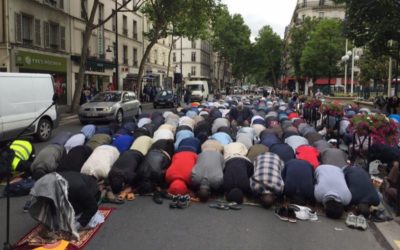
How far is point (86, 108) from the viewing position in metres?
20.2

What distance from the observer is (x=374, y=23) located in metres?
18.0

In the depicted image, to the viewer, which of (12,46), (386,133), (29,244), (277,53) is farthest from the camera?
(277,53)

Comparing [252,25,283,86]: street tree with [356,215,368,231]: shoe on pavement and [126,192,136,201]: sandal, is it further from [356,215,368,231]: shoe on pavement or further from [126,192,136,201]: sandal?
[356,215,368,231]: shoe on pavement

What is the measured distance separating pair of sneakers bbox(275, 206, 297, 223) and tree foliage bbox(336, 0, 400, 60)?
12698mm

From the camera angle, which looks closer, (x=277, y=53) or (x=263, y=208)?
(x=263, y=208)

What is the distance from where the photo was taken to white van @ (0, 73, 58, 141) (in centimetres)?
1188

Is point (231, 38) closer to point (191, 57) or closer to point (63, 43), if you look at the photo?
point (191, 57)

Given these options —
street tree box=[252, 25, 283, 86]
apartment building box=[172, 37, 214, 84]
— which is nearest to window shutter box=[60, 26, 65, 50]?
apartment building box=[172, 37, 214, 84]

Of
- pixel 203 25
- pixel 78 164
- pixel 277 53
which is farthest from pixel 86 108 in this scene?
pixel 277 53

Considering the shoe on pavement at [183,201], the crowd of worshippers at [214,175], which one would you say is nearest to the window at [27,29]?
the crowd of worshippers at [214,175]

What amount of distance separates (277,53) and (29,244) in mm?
100860

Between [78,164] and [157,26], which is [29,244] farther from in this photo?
[157,26]

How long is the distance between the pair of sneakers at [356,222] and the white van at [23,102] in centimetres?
942

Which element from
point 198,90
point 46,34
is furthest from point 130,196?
point 198,90
